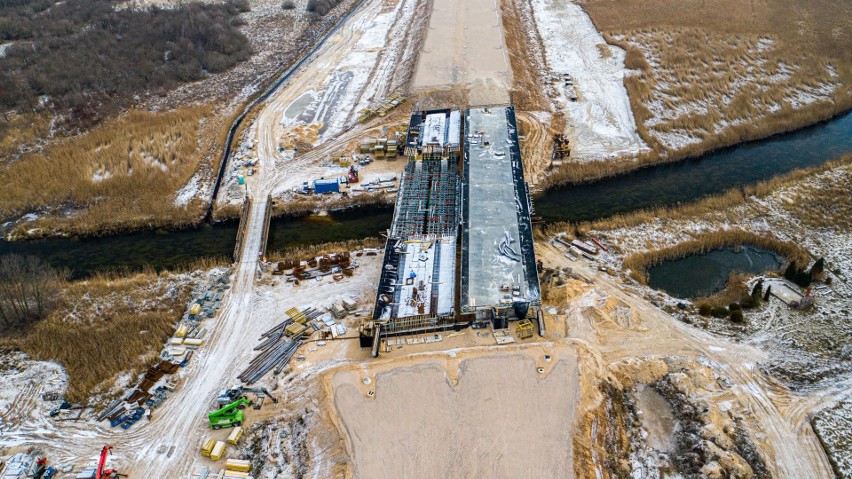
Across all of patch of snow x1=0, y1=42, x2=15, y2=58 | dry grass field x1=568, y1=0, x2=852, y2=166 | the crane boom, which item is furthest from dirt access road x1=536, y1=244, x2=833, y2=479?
patch of snow x1=0, y1=42, x2=15, y2=58

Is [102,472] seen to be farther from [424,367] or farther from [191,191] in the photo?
[191,191]

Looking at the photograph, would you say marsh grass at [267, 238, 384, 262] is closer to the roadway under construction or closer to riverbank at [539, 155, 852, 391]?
the roadway under construction

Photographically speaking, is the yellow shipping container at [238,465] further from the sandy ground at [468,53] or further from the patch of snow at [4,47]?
the patch of snow at [4,47]

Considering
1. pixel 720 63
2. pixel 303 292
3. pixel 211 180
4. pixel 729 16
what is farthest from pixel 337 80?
pixel 729 16

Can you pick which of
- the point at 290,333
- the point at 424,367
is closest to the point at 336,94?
the point at 290,333

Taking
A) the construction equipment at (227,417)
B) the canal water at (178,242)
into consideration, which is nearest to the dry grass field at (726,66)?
the canal water at (178,242)

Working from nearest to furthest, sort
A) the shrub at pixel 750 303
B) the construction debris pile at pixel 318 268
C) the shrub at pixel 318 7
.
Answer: the shrub at pixel 750 303
the construction debris pile at pixel 318 268
the shrub at pixel 318 7

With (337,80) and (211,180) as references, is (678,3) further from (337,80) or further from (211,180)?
(211,180)
